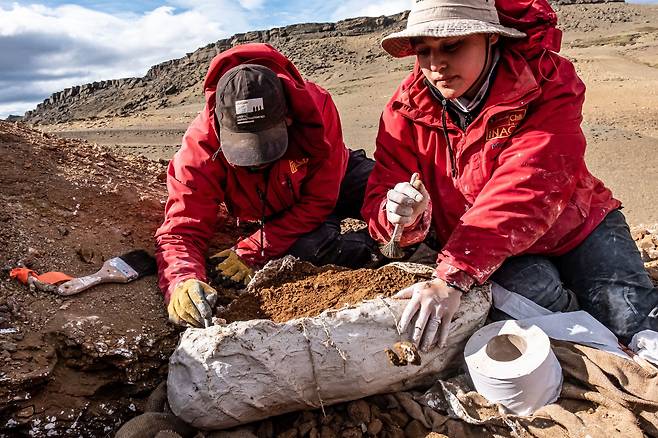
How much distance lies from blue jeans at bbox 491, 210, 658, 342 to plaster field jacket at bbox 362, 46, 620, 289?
0.18 ft

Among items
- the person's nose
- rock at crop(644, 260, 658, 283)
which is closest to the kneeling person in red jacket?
the person's nose

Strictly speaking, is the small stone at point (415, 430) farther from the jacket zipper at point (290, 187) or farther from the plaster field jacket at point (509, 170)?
the jacket zipper at point (290, 187)

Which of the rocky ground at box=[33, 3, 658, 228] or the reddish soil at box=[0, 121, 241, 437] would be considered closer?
the reddish soil at box=[0, 121, 241, 437]

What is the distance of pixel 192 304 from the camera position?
2320mm

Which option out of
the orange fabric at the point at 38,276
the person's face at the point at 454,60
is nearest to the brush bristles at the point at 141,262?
the orange fabric at the point at 38,276

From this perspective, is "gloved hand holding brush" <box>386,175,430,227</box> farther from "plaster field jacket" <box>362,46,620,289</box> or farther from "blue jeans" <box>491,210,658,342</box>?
"blue jeans" <box>491,210,658,342</box>

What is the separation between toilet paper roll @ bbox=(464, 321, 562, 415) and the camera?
6.54 feet

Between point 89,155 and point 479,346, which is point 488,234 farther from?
point 89,155

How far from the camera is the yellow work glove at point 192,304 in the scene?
89.4 inches

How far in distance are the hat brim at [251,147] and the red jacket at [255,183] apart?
19 cm

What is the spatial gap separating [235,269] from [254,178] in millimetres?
457

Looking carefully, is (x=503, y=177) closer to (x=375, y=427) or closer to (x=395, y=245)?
(x=395, y=245)

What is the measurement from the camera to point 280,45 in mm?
22391

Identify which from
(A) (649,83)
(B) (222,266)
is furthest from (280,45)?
(B) (222,266)
